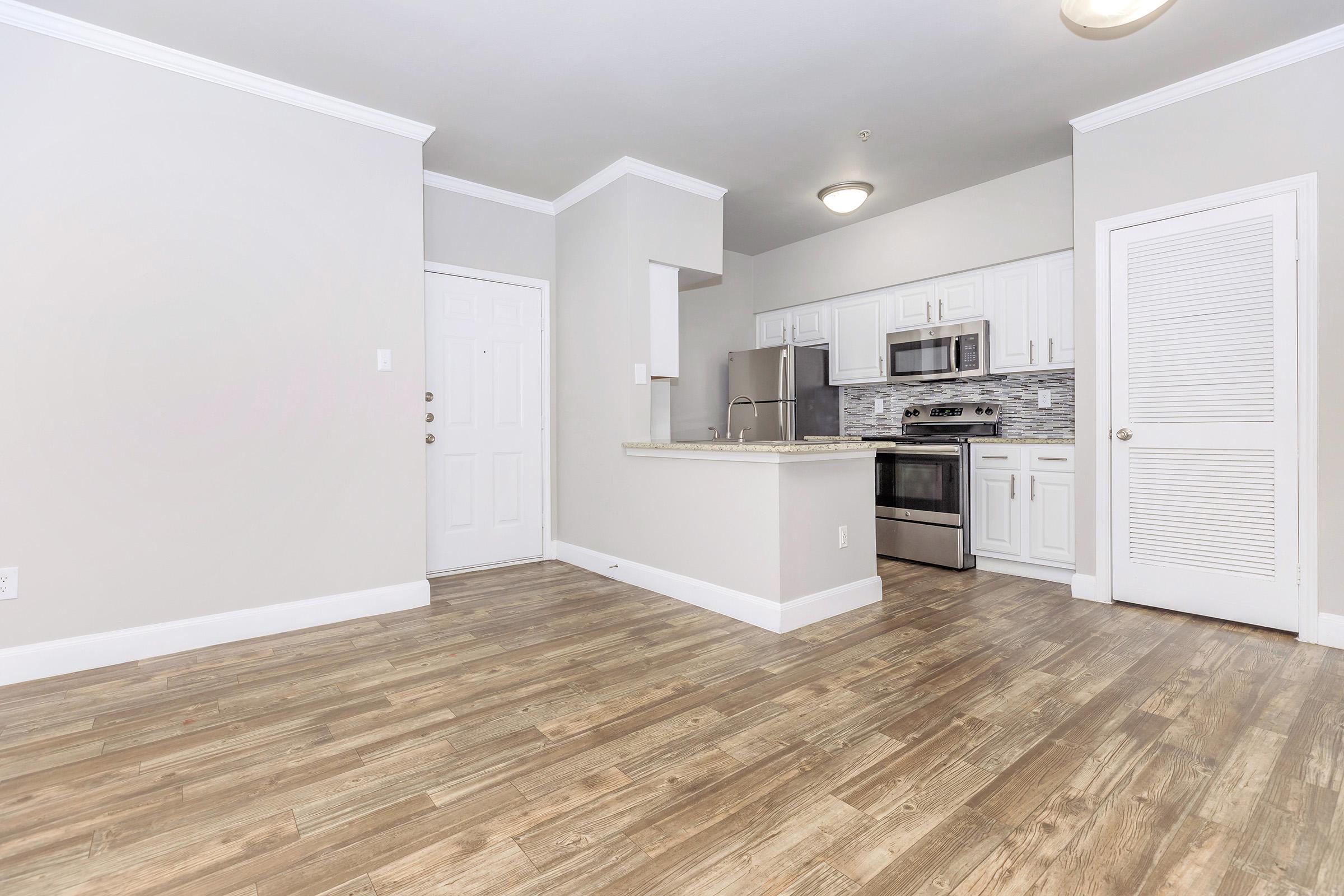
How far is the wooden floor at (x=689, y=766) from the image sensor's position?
142 cm

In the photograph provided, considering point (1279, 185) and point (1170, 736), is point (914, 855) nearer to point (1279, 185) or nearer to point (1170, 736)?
point (1170, 736)

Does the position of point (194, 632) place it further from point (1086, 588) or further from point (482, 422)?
point (1086, 588)

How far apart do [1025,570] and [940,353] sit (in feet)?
5.29

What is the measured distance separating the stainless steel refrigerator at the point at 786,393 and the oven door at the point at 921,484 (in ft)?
2.73

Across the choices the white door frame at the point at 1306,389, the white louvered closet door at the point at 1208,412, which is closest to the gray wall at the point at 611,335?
the white louvered closet door at the point at 1208,412

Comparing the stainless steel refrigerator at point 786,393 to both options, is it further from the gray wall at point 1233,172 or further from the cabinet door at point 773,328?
the gray wall at point 1233,172

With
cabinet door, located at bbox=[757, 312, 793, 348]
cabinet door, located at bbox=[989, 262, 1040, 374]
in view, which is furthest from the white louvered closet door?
cabinet door, located at bbox=[757, 312, 793, 348]

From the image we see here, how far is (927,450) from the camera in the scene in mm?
4359

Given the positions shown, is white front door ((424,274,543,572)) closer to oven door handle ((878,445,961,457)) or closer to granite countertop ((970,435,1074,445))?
oven door handle ((878,445,961,457))

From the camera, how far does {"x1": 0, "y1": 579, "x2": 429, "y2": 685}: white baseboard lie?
254 cm


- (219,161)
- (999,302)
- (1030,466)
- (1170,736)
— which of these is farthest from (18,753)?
(999,302)

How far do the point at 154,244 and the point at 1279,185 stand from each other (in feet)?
16.8

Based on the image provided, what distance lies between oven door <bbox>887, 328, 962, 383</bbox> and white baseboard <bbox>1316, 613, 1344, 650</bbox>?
231cm

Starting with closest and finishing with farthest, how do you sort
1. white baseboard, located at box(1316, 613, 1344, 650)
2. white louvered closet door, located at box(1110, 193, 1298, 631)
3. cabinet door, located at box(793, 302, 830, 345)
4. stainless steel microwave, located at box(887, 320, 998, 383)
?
white baseboard, located at box(1316, 613, 1344, 650) < white louvered closet door, located at box(1110, 193, 1298, 631) < stainless steel microwave, located at box(887, 320, 998, 383) < cabinet door, located at box(793, 302, 830, 345)
